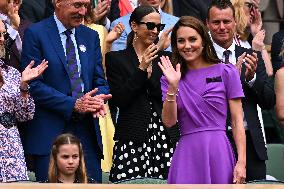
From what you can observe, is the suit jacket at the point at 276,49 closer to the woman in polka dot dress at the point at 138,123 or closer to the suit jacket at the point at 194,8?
the suit jacket at the point at 194,8

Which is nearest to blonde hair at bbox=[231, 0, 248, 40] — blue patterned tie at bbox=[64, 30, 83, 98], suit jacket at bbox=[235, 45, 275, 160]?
suit jacket at bbox=[235, 45, 275, 160]

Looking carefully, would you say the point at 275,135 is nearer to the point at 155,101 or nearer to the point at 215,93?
the point at 155,101

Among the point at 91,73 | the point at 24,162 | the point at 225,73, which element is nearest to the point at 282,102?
the point at 225,73

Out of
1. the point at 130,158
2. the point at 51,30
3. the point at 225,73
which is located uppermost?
the point at 51,30

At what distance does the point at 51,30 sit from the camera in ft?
26.8

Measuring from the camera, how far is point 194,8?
448 inches

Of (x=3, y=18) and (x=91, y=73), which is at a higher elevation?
(x=3, y=18)

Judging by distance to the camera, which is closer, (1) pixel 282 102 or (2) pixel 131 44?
(1) pixel 282 102

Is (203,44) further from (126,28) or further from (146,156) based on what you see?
(126,28)

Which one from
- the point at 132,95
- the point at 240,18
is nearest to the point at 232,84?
the point at 132,95

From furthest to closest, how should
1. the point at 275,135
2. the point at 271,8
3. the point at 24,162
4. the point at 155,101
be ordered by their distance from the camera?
1. the point at 271,8
2. the point at 275,135
3. the point at 155,101
4. the point at 24,162

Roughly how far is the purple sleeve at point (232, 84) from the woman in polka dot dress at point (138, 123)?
1.20m

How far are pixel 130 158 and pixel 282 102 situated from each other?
4.54 feet

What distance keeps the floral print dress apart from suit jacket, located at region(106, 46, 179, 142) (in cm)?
85
